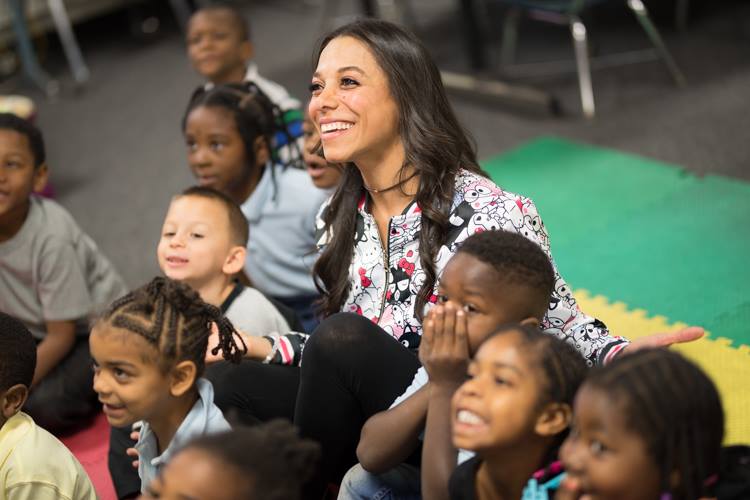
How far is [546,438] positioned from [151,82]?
4176 mm

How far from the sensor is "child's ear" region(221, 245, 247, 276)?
2299 mm

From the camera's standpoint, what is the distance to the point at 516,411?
1.44 meters

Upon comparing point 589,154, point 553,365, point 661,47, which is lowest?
point 553,365

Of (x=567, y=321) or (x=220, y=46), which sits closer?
(x=567, y=321)

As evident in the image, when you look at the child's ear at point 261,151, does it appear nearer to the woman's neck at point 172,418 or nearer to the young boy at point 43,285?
the young boy at point 43,285

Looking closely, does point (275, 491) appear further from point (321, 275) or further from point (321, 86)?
point (321, 86)

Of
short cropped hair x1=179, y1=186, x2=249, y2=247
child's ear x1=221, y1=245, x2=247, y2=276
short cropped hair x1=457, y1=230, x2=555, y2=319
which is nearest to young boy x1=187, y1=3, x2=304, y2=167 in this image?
short cropped hair x1=179, y1=186, x2=249, y2=247

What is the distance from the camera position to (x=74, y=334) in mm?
2643

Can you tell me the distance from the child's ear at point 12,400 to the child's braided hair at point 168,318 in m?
0.27

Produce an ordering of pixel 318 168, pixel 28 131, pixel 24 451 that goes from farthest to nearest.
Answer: pixel 28 131 < pixel 318 168 < pixel 24 451

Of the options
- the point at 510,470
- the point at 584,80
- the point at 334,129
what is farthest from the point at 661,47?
the point at 510,470

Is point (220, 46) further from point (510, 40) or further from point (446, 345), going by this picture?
point (446, 345)

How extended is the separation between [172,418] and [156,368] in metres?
0.11

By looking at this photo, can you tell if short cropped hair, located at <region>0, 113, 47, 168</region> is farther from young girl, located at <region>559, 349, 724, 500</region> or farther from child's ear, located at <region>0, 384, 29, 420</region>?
young girl, located at <region>559, 349, 724, 500</region>
